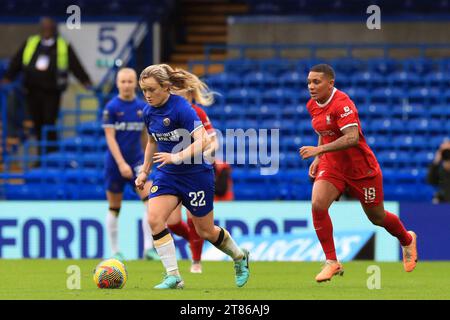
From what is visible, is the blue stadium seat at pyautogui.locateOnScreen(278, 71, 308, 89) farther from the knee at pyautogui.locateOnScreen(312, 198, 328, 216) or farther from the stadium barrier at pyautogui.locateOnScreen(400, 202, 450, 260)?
the knee at pyautogui.locateOnScreen(312, 198, 328, 216)

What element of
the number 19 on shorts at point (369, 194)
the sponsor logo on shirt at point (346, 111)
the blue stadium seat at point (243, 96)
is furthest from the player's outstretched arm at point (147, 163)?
the blue stadium seat at point (243, 96)

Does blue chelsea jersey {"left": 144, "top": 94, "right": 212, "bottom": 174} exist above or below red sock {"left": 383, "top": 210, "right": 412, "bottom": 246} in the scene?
above

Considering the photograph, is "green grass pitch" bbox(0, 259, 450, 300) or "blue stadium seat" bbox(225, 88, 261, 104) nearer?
"green grass pitch" bbox(0, 259, 450, 300)

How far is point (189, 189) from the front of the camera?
10086 millimetres

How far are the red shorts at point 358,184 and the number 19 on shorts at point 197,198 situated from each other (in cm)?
127

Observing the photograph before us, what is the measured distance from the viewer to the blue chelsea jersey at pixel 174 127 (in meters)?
9.95

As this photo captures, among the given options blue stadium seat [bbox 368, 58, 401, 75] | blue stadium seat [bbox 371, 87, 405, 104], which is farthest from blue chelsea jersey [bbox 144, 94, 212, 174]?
blue stadium seat [bbox 368, 58, 401, 75]

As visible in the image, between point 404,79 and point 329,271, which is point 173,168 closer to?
point 329,271

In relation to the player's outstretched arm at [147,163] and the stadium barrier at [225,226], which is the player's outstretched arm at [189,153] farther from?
the stadium barrier at [225,226]

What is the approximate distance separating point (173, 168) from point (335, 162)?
162 centimetres

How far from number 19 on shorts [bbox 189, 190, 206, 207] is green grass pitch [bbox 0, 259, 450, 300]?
72 centimetres

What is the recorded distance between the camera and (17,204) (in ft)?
53.3

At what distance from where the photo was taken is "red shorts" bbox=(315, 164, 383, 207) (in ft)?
35.4

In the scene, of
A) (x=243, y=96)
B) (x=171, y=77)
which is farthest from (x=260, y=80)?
(x=171, y=77)
